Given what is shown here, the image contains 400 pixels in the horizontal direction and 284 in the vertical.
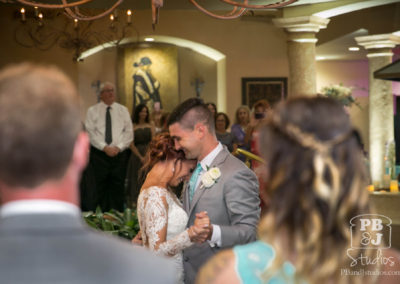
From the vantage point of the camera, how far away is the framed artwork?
38.1 feet

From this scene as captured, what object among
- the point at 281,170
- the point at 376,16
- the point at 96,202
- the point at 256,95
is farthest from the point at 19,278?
the point at 256,95

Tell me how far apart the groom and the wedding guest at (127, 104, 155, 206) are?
190 inches

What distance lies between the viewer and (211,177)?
119 inches

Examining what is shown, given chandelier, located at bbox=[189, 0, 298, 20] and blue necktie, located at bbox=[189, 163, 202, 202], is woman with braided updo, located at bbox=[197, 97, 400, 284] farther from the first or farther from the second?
chandelier, located at bbox=[189, 0, 298, 20]

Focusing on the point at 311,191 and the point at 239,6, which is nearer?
the point at 311,191

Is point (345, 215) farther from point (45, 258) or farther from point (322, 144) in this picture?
point (45, 258)

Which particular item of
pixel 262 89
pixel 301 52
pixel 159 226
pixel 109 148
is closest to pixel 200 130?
pixel 159 226

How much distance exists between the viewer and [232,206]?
9.69ft

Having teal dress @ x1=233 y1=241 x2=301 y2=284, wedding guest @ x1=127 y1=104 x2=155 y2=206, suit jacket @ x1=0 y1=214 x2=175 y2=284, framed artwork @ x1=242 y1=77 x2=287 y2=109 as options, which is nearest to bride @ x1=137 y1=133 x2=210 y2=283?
teal dress @ x1=233 y1=241 x2=301 y2=284

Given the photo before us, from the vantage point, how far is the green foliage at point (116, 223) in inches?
197

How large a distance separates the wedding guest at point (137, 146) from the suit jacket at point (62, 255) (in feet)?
22.7

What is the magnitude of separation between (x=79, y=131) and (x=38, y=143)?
0.08 meters

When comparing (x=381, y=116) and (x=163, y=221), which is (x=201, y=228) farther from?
(x=381, y=116)

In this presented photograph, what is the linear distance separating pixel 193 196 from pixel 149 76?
9225mm
